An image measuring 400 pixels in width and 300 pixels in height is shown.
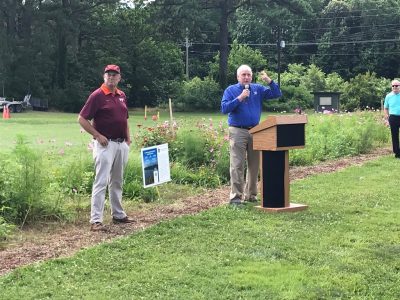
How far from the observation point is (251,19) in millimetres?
81688

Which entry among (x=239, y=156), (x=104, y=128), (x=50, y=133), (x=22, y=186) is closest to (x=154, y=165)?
(x=239, y=156)

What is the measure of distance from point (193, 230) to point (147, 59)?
51.8 meters

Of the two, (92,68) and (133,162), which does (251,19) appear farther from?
(133,162)

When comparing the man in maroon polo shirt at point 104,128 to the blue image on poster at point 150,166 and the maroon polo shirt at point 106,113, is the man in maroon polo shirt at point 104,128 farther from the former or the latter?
the blue image on poster at point 150,166

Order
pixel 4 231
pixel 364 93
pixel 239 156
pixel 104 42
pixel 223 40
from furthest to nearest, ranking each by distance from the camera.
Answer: pixel 223 40, pixel 104 42, pixel 364 93, pixel 239 156, pixel 4 231

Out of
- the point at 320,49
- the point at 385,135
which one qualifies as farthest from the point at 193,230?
the point at 320,49

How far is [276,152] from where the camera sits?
8.23 m

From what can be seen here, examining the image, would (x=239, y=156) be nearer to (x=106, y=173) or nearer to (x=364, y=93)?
(x=106, y=173)

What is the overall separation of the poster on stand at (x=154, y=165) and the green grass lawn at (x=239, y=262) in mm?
962

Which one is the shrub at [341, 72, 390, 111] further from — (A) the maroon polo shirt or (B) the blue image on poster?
(A) the maroon polo shirt

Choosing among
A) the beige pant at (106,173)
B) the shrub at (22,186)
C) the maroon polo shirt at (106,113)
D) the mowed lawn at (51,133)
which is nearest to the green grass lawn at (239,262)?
the beige pant at (106,173)

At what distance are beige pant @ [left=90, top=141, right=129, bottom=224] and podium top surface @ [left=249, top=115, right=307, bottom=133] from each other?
187 centimetres

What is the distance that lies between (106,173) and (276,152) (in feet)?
7.96

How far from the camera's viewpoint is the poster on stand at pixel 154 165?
820cm
